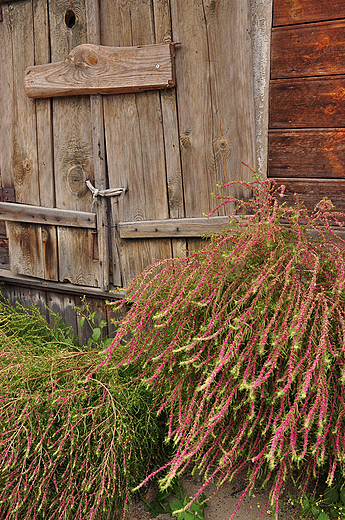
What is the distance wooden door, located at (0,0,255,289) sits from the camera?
2.45 metres

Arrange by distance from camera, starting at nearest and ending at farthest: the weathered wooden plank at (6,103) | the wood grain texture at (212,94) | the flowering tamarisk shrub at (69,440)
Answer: the flowering tamarisk shrub at (69,440), the wood grain texture at (212,94), the weathered wooden plank at (6,103)

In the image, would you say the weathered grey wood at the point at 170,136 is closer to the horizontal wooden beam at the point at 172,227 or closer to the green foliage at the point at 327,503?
the horizontal wooden beam at the point at 172,227

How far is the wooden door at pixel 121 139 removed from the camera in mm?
2447

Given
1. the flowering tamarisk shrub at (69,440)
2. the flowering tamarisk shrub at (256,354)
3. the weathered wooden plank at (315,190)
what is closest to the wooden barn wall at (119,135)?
the weathered wooden plank at (315,190)

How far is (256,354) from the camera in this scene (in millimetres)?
1688

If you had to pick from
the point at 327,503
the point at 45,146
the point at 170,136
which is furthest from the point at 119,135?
the point at 327,503

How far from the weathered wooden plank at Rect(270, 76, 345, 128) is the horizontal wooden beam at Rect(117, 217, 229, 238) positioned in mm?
649

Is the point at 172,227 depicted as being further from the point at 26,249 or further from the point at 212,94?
the point at 26,249

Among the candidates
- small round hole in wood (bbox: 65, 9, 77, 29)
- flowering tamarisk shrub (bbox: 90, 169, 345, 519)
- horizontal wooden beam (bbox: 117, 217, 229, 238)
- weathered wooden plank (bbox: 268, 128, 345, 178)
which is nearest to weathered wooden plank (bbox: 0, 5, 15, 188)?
small round hole in wood (bbox: 65, 9, 77, 29)

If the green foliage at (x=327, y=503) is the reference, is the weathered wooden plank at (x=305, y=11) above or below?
above

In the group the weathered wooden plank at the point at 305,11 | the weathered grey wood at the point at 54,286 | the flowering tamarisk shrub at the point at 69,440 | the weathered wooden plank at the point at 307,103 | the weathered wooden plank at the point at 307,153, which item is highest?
the weathered wooden plank at the point at 305,11

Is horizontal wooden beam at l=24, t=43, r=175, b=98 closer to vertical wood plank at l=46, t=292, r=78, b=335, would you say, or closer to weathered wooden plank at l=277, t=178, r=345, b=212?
weathered wooden plank at l=277, t=178, r=345, b=212

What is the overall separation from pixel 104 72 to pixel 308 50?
1.23 metres

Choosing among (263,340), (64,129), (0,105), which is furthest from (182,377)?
(0,105)
